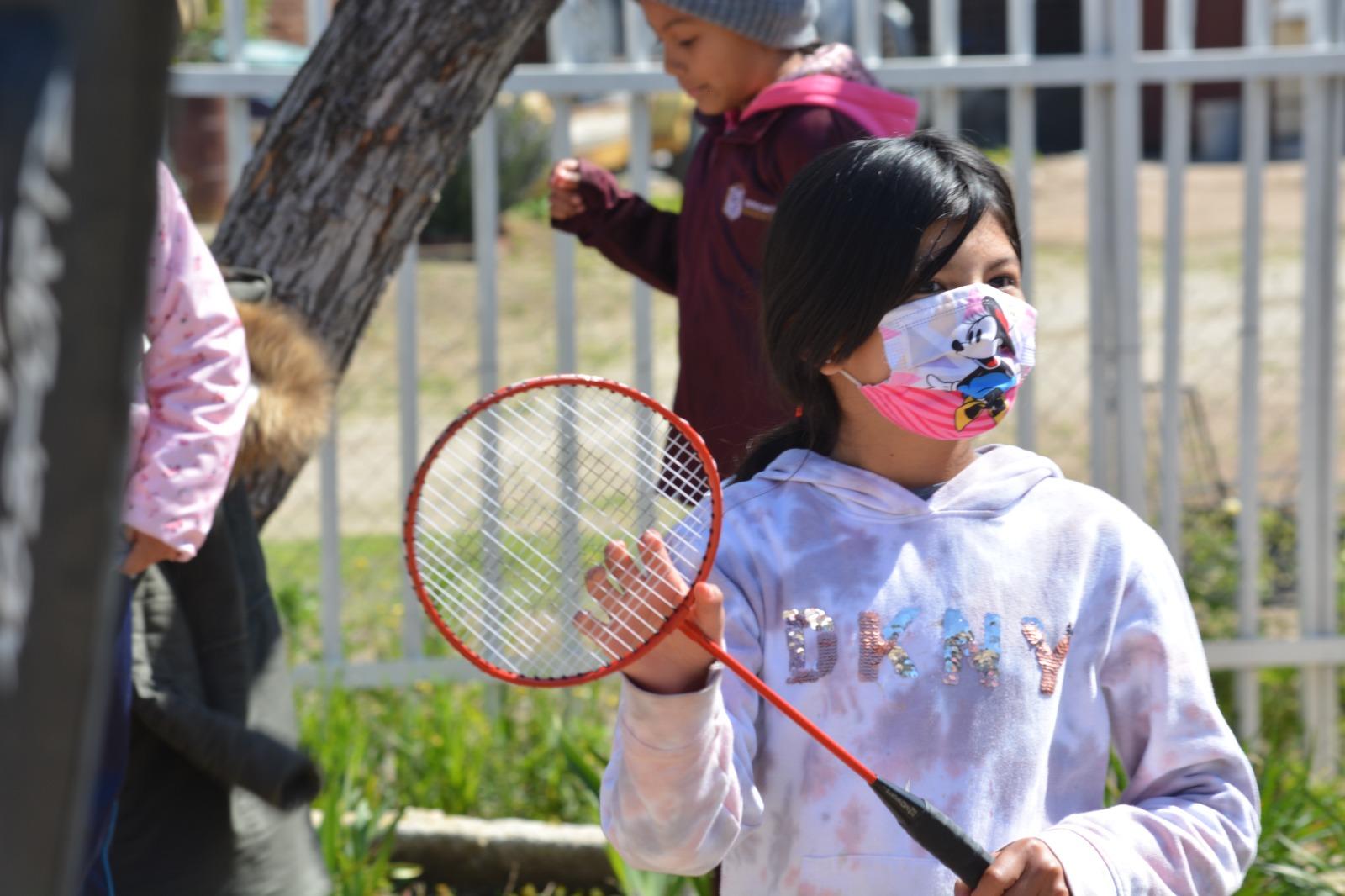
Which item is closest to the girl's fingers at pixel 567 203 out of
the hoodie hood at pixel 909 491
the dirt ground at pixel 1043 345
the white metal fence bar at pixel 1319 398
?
the hoodie hood at pixel 909 491

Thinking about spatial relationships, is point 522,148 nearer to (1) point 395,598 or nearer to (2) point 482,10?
(1) point 395,598

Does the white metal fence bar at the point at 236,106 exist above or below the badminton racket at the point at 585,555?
above

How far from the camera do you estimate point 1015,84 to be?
13.3 feet

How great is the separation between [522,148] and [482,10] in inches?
338

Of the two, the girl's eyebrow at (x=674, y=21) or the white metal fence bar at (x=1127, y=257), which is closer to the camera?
the girl's eyebrow at (x=674, y=21)

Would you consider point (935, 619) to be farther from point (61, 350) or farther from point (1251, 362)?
point (1251, 362)

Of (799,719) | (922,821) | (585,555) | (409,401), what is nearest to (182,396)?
(585,555)

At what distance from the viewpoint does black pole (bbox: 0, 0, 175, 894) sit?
1.69 feet

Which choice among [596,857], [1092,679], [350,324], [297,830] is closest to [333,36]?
[350,324]

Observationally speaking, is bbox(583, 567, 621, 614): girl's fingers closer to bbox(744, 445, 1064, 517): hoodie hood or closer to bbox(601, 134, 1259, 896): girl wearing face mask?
bbox(601, 134, 1259, 896): girl wearing face mask

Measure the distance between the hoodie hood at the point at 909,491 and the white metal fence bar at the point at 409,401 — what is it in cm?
247

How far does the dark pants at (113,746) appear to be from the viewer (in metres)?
2.08

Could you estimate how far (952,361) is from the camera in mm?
1621

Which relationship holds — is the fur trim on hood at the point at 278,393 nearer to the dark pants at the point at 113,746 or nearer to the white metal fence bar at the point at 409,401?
the dark pants at the point at 113,746
